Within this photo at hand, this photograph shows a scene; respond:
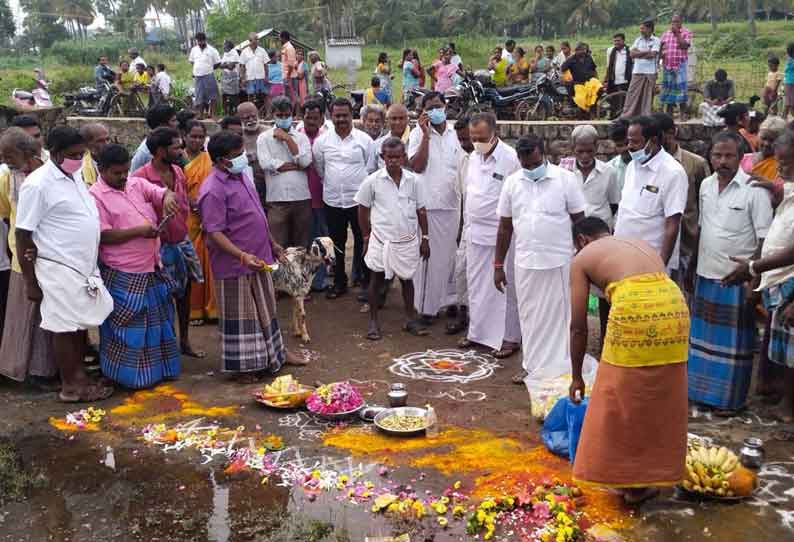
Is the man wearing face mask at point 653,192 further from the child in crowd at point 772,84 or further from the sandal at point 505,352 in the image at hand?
the child in crowd at point 772,84

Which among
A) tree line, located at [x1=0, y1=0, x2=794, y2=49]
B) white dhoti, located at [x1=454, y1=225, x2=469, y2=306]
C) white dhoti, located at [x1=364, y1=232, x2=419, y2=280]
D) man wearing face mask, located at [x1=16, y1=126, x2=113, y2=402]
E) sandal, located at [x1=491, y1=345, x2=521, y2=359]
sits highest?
tree line, located at [x1=0, y1=0, x2=794, y2=49]

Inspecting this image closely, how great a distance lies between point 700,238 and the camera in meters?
5.68

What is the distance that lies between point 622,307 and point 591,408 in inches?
22.8

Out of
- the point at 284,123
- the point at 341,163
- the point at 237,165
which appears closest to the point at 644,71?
the point at 341,163

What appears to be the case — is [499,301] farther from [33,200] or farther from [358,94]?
[358,94]

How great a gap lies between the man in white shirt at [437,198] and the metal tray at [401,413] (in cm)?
240

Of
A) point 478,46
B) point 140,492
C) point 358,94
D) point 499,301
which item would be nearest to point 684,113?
point 358,94

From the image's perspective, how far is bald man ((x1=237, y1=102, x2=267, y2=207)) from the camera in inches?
332

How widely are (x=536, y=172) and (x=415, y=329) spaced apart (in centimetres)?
226

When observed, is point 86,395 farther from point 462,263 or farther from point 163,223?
point 462,263

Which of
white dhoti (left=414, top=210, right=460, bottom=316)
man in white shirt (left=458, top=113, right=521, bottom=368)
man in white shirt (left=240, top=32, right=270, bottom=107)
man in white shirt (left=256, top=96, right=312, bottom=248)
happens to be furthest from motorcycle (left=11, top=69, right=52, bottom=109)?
man in white shirt (left=458, top=113, right=521, bottom=368)

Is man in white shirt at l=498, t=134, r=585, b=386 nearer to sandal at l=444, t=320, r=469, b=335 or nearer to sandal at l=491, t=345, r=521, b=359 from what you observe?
sandal at l=491, t=345, r=521, b=359

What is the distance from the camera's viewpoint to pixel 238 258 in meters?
6.13

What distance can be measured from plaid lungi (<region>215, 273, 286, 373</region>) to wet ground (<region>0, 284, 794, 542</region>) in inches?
8.8
